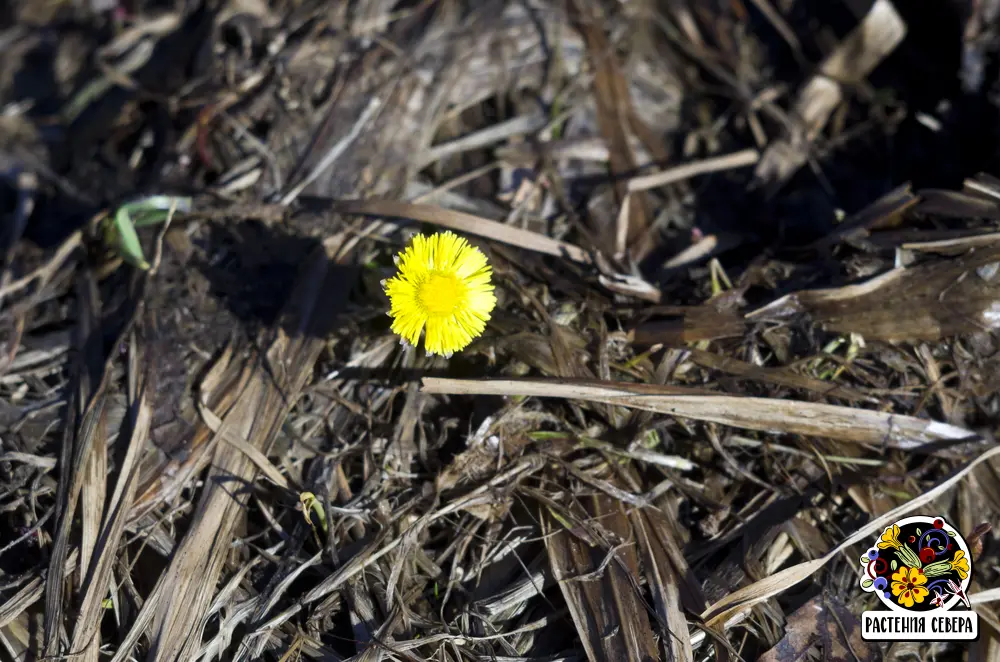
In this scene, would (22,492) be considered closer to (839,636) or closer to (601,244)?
(601,244)

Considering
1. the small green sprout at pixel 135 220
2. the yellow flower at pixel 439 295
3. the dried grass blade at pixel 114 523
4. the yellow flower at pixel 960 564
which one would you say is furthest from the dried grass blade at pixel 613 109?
the dried grass blade at pixel 114 523

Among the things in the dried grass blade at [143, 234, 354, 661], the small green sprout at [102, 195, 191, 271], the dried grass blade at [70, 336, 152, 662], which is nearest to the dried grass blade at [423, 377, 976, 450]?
the dried grass blade at [143, 234, 354, 661]

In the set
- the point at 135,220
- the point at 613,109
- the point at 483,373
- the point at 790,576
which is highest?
the point at 135,220

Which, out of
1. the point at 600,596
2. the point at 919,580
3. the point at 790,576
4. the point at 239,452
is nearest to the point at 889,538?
the point at 919,580

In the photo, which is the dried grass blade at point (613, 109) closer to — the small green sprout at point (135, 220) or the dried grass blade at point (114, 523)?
the small green sprout at point (135, 220)

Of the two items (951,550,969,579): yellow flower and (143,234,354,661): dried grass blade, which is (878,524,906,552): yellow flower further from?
(143,234,354,661): dried grass blade

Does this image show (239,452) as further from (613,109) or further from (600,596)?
(613,109)
